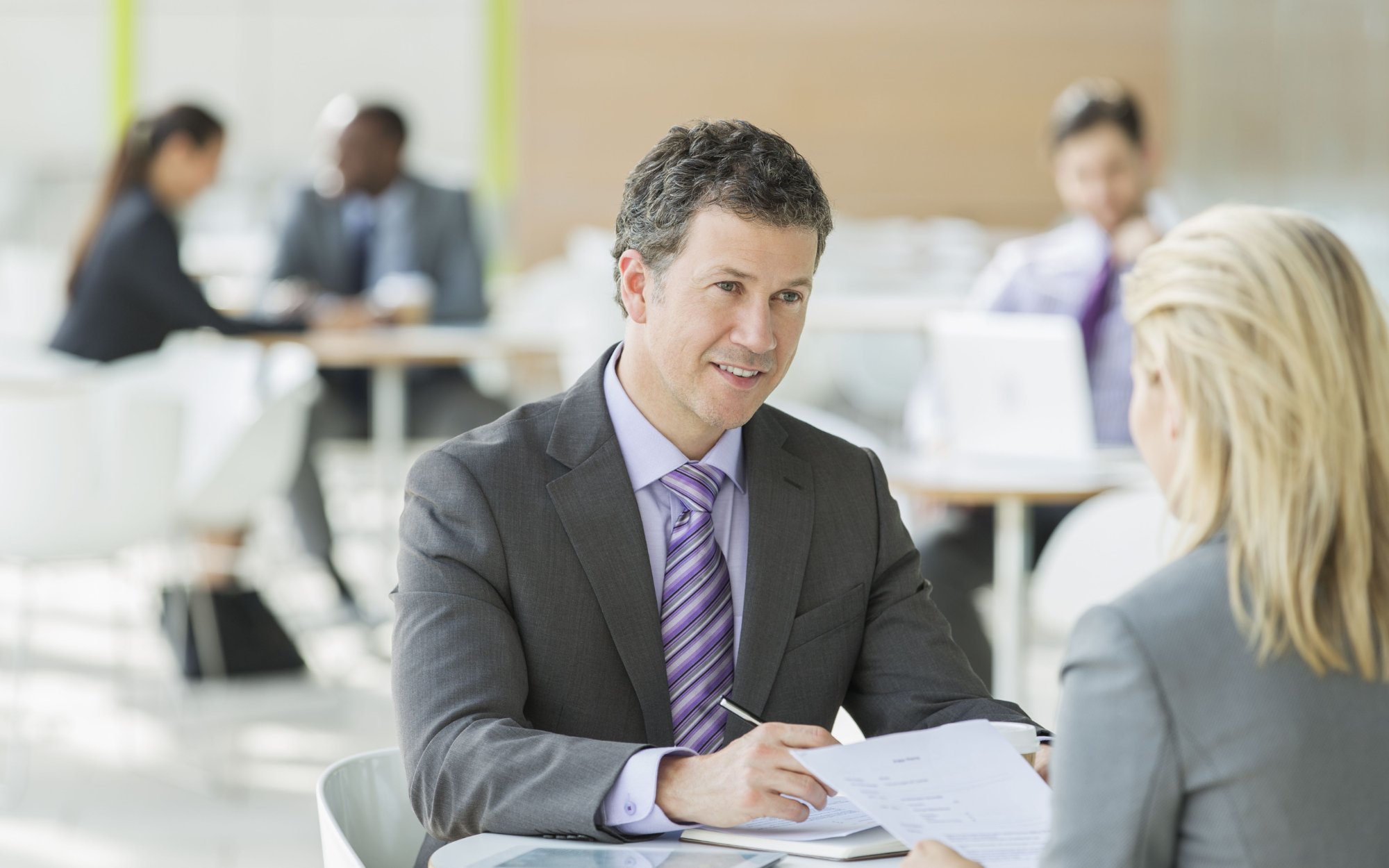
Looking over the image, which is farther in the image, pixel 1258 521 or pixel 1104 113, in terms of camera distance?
pixel 1104 113

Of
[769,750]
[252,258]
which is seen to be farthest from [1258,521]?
[252,258]

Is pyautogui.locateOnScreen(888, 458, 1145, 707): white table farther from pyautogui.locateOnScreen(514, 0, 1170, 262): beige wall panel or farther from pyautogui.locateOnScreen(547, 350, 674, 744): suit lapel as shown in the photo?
pyautogui.locateOnScreen(514, 0, 1170, 262): beige wall panel

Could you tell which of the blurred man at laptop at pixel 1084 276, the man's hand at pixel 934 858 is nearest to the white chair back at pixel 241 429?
the blurred man at laptop at pixel 1084 276

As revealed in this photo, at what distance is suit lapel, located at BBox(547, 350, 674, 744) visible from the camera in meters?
1.61

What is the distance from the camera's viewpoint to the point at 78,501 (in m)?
3.77

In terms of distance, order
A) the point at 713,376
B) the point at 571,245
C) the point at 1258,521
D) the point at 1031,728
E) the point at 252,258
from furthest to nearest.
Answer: the point at 571,245 < the point at 252,258 < the point at 713,376 < the point at 1031,728 < the point at 1258,521

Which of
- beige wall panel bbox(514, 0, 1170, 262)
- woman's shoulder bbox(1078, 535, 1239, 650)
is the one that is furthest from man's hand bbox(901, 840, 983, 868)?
beige wall panel bbox(514, 0, 1170, 262)

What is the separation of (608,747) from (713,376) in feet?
1.42

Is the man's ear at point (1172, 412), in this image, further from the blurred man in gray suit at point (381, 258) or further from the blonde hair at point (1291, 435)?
the blurred man in gray suit at point (381, 258)

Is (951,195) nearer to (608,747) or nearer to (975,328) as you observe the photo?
(975,328)

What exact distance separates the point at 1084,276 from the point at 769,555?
2.55m

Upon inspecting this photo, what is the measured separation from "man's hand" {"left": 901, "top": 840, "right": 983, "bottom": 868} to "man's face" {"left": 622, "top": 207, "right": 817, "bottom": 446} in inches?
22.5

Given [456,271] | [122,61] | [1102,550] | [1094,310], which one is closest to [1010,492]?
[1102,550]

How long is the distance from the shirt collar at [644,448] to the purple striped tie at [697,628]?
2 centimetres
